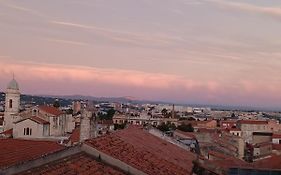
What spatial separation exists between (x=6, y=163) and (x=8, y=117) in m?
52.9

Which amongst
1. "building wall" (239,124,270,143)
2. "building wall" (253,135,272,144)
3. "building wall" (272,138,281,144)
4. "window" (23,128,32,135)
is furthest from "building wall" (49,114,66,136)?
"building wall" (239,124,270,143)

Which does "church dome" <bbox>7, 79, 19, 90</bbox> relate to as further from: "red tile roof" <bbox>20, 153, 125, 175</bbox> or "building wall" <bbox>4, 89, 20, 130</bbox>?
"red tile roof" <bbox>20, 153, 125, 175</bbox>

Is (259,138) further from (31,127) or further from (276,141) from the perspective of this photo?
(31,127)

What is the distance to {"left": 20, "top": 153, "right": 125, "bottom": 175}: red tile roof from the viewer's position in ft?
42.0

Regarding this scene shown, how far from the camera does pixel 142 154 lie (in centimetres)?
1889

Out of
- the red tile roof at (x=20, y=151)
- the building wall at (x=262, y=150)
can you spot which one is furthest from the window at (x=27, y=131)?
the red tile roof at (x=20, y=151)

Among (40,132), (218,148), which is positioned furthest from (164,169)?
(40,132)

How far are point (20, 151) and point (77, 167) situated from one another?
7.25 m

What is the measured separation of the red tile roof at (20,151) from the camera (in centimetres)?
1811

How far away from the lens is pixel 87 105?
22.7 m

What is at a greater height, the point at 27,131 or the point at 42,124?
the point at 42,124

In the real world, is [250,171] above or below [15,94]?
below

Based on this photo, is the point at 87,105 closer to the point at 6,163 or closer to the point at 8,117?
the point at 6,163

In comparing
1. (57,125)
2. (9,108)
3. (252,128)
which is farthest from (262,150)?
(252,128)
